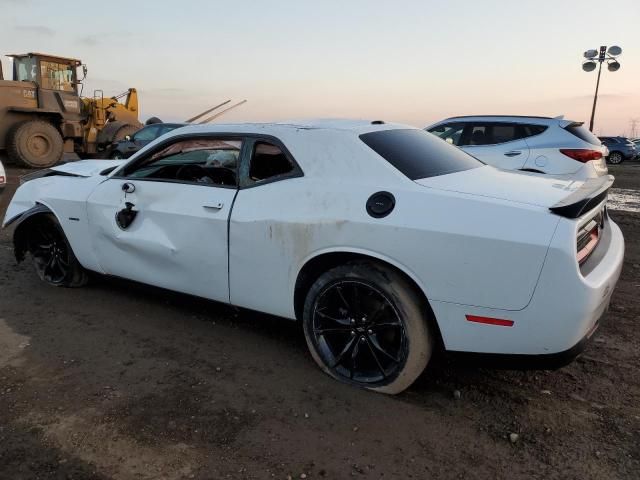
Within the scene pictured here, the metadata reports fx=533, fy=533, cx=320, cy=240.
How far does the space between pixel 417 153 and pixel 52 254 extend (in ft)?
11.1

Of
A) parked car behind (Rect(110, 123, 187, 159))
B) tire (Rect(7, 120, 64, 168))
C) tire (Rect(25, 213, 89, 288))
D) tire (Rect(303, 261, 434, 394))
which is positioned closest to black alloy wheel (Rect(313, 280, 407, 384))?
tire (Rect(303, 261, 434, 394))

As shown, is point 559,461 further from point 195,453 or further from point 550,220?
point 195,453

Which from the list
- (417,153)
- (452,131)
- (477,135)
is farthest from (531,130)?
(417,153)

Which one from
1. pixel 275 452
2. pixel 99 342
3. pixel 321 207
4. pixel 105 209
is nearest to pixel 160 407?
pixel 275 452

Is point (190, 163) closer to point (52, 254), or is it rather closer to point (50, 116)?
point (52, 254)

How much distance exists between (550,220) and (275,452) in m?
1.68

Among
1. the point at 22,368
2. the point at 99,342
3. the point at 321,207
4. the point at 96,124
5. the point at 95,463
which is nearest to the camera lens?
the point at 95,463

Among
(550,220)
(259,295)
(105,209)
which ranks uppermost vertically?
(550,220)

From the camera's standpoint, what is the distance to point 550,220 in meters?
2.47

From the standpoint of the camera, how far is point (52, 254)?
474 centimetres

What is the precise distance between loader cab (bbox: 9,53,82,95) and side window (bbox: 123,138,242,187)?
14368 millimetres

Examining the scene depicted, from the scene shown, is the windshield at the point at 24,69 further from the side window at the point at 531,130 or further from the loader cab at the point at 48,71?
the side window at the point at 531,130

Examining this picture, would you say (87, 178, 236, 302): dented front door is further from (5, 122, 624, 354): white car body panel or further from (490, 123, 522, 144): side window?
(490, 123, 522, 144): side window

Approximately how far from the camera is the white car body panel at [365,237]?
8.13 feet
